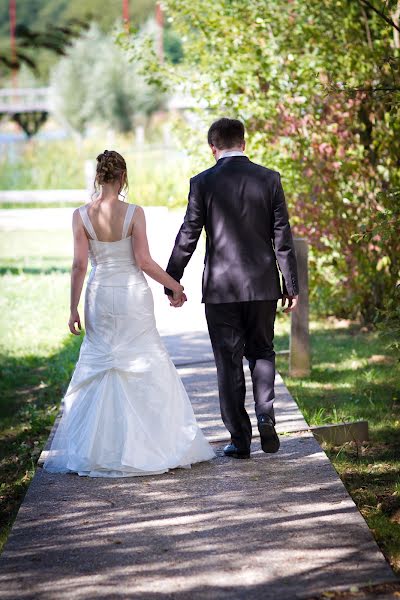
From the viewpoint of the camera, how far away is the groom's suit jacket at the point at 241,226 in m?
5.71

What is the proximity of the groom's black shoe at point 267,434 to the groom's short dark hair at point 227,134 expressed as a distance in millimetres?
1520

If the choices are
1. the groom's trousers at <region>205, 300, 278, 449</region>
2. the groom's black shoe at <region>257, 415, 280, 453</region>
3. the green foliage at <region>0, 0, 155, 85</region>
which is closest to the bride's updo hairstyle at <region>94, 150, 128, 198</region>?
the groom's trousers at <region>205, 300, 278, 449</region>

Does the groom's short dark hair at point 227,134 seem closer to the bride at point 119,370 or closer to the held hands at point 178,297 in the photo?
the bride at point 119,370

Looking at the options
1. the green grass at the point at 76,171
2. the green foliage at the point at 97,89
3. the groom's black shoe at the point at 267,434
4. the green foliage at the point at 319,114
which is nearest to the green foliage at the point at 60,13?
the green foliage at the point at 97,89

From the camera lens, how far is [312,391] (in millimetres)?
8320

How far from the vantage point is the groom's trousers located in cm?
583

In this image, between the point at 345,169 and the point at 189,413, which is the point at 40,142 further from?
the point at 189,413

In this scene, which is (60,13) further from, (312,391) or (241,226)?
(241,226)

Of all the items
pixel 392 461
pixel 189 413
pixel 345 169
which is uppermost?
pixel 345 169

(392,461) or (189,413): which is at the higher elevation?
(189,413)

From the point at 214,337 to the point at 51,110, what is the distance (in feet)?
184

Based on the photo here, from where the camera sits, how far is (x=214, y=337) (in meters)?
5.89

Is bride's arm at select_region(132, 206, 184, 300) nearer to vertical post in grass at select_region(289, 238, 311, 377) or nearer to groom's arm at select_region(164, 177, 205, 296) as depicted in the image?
groom's arm at select_region(164, 177, 205, 296)

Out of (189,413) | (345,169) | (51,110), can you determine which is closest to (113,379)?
(189,413)
